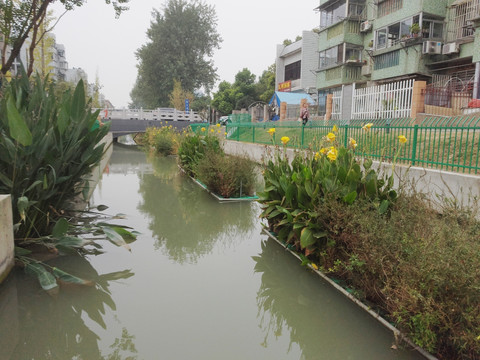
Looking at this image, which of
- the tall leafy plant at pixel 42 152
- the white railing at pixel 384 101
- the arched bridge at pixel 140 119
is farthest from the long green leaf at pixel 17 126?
the arched bridge at pixel 140 119

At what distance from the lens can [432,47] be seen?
1873 cm

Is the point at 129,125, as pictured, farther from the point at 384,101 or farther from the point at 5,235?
the point at 5,235

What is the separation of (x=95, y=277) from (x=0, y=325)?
104 cm

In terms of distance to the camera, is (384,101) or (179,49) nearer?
(384,101)

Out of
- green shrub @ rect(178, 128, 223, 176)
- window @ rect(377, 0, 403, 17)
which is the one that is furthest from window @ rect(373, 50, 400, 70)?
green shrub @ rect(178, 128, 223, 176)

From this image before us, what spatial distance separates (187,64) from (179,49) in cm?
191

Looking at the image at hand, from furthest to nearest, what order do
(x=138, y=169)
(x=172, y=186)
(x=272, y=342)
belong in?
(x=138, y=169) < (x=172, y=186) < (x=272, y=342)

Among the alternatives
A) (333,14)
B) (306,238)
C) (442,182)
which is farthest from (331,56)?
(306,238)

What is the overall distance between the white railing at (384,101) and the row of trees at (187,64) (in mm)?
24153

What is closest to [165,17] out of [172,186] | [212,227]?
[172,186]

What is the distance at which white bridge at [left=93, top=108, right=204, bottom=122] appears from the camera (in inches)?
1228

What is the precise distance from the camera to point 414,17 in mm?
19547

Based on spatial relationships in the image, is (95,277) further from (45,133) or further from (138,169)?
(138,169)

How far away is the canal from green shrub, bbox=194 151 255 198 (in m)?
2.78
